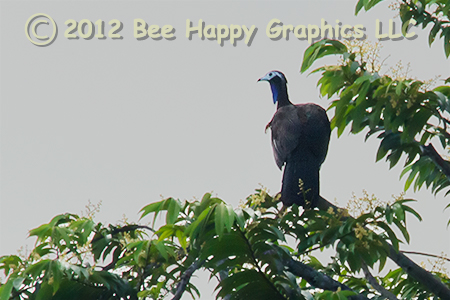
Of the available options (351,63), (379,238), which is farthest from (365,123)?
(379,238)

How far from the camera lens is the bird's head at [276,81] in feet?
24.0

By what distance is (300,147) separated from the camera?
612 centimetres

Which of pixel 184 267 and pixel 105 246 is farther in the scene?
pixel 105 246

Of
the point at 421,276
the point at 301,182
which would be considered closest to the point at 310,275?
the point at 301,182

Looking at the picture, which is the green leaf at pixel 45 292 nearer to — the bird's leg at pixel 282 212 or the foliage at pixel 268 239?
the foliage at pixel 268 239

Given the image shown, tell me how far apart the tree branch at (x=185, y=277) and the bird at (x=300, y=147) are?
1344 millimetres

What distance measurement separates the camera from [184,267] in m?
4.82

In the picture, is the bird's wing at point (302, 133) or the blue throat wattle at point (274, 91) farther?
the blue throat wattle at point (274, 91)

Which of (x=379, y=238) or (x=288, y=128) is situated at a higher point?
(x=288, y=128)

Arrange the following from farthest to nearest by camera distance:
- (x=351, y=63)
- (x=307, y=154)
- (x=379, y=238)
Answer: (x=307, y=154) < (x=351, y=63) < (x=379, y=238)

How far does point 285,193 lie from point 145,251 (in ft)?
5.68

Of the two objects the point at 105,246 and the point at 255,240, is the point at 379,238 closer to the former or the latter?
the point at 255,240

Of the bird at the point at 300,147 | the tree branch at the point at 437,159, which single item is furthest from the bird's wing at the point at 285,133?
the tree branch at the point at 437,159

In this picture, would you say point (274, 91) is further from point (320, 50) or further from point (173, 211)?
point (173, 211)
